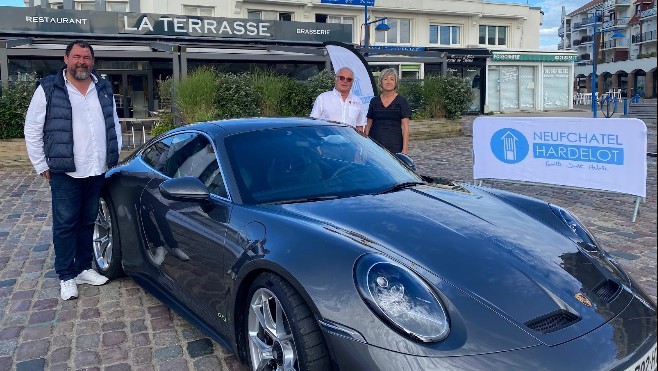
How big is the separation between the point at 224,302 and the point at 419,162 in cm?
946

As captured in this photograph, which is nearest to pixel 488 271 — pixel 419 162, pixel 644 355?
pixel 644 355

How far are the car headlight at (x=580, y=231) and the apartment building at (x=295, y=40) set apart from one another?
48.2ft

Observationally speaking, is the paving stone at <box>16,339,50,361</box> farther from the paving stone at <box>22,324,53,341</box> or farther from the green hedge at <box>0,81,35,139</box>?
the green hedge at <box>0,81,35,139</box>

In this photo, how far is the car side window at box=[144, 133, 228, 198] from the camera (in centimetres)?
326

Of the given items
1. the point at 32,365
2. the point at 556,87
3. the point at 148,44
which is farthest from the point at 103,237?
the point at 556,87

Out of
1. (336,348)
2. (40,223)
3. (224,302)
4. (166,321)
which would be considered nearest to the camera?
(336,348)

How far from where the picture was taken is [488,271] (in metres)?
2.39

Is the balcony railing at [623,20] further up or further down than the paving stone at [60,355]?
further up

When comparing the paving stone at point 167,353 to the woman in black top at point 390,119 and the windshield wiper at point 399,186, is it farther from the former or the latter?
the woman in black top at point 390,119

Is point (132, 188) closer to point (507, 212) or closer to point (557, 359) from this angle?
point (507, 212)

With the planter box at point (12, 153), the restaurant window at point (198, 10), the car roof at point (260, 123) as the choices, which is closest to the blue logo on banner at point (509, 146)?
the car roof at point (260, 123)

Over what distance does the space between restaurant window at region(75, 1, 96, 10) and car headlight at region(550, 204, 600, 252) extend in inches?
1142

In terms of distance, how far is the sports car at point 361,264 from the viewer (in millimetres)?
2137

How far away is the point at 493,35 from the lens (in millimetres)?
38438
